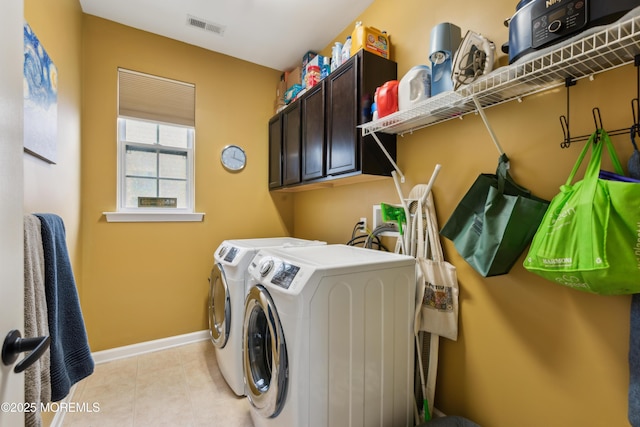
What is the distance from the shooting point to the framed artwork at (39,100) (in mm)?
1237

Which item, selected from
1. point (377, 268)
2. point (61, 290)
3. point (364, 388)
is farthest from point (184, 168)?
point (364, 388)

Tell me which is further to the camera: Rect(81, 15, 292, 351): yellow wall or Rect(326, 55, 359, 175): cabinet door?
Rect(81, 15, 292, 351): yellow wall

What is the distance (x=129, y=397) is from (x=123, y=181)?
1725 millimetres

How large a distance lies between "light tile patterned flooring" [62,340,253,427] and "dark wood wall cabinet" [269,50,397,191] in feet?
5.61

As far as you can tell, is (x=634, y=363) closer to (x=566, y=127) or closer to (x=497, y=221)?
(x=497, y=221)

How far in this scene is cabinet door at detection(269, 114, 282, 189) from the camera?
9.52ft

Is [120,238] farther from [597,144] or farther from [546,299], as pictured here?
[597,144]

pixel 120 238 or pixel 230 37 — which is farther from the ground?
pixel 230 37

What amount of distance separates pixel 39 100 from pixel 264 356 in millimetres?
1727

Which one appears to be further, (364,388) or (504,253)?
(364,388)

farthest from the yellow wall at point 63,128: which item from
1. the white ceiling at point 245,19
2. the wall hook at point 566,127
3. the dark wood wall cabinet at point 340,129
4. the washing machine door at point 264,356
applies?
the wall hook at point 566,127

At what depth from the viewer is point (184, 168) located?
111 inches

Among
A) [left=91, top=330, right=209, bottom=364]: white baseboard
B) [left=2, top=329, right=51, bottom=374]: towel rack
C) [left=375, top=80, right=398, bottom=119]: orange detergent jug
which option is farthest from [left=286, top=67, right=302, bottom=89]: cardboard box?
[left=2, top=329, right=51, bottom=374]: towel rack

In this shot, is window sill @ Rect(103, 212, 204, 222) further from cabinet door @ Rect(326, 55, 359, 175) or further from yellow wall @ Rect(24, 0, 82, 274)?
cabinet door @ Rect(326, 55, 359, 175)
